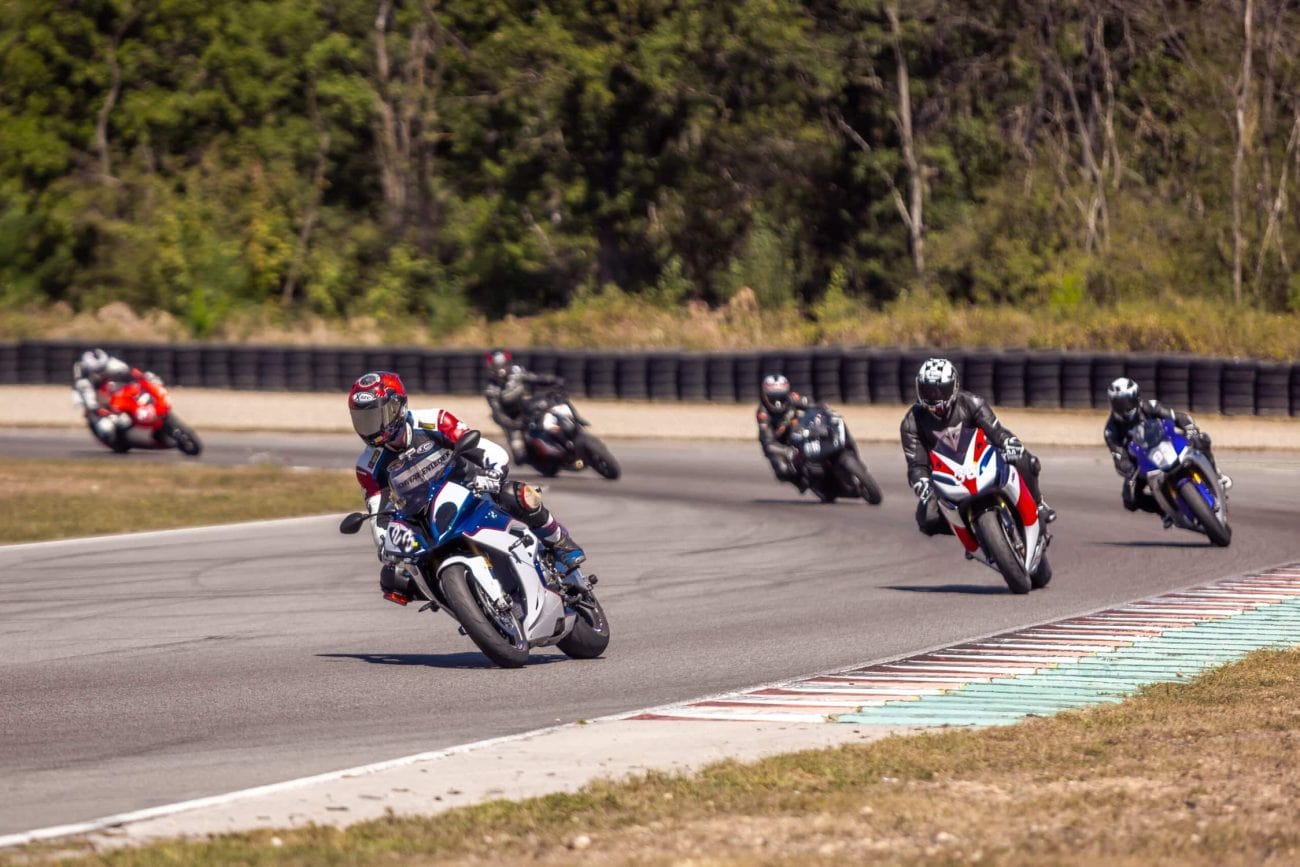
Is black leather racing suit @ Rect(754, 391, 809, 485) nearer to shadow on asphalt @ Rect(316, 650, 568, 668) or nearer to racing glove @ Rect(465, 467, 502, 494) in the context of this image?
shadow on asphalt @ Rect(316, 650, 568, 668)

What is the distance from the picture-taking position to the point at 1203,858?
211 inches

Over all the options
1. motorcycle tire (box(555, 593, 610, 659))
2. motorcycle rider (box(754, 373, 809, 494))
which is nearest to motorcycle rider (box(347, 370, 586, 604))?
motorcycle tire (box(555, 593, 610, 659))

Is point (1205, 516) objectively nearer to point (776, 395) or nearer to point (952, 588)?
point (952, 588)

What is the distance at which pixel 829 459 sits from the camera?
20.2m

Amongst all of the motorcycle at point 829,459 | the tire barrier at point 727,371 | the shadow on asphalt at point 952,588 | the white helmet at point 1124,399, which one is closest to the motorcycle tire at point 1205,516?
the white helmet at point 1124,399

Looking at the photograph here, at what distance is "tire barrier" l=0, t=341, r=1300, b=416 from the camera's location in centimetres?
2659

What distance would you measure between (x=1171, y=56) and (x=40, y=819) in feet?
147

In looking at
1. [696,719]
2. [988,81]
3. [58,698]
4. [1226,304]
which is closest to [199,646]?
[58,698]

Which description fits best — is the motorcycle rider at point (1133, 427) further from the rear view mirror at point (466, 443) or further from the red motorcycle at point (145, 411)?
the red motorcycle at point (145, 411)

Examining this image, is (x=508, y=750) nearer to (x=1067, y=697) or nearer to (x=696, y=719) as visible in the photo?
(x=696, y=719)

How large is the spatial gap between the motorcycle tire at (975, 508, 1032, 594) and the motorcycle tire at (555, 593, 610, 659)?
367 centimetres

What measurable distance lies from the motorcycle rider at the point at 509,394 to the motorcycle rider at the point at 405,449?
13432 millimetres

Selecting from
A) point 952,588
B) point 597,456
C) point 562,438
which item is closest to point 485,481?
point 952,588

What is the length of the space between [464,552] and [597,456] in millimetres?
13460
